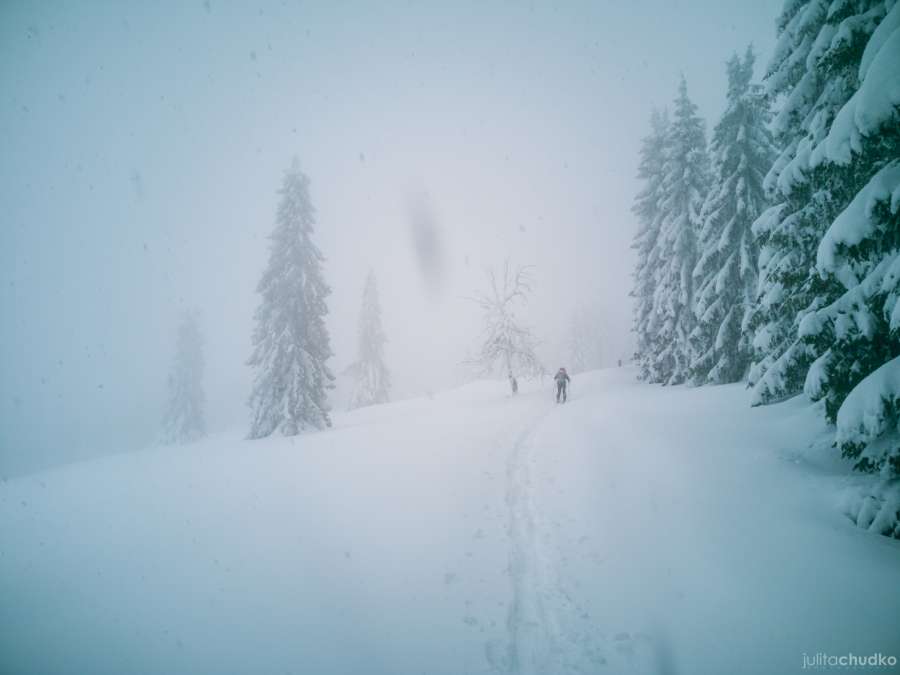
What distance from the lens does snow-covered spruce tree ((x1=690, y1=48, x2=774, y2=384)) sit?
16703mm

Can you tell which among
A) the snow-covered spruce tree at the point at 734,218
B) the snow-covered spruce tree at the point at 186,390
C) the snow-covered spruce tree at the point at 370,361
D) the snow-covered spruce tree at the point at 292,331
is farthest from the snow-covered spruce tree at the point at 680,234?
the snow-covered spruce tree at the point at 186,390

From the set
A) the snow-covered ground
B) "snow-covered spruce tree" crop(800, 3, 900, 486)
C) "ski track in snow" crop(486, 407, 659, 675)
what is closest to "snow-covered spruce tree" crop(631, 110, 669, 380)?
the snow-covered ground

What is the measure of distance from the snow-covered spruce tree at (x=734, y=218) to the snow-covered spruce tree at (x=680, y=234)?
230 cm

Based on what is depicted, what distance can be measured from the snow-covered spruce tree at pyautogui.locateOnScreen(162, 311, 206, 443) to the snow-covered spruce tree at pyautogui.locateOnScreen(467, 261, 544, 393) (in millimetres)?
28152

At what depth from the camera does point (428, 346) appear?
517 ft

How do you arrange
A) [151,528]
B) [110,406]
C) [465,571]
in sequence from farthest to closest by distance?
[110,406] < [151,528] < [465,571]

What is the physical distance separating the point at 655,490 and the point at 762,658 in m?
4.09

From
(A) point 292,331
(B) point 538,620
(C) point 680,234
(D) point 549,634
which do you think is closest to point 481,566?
(B) point 538,620

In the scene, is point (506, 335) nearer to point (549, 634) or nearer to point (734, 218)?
point (734, 218)

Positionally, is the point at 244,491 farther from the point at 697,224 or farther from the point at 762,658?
the point at 697,224

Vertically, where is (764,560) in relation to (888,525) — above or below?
below

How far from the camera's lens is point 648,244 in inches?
956

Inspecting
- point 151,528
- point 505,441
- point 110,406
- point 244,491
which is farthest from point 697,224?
point 110,406

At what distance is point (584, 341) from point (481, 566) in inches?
2441
